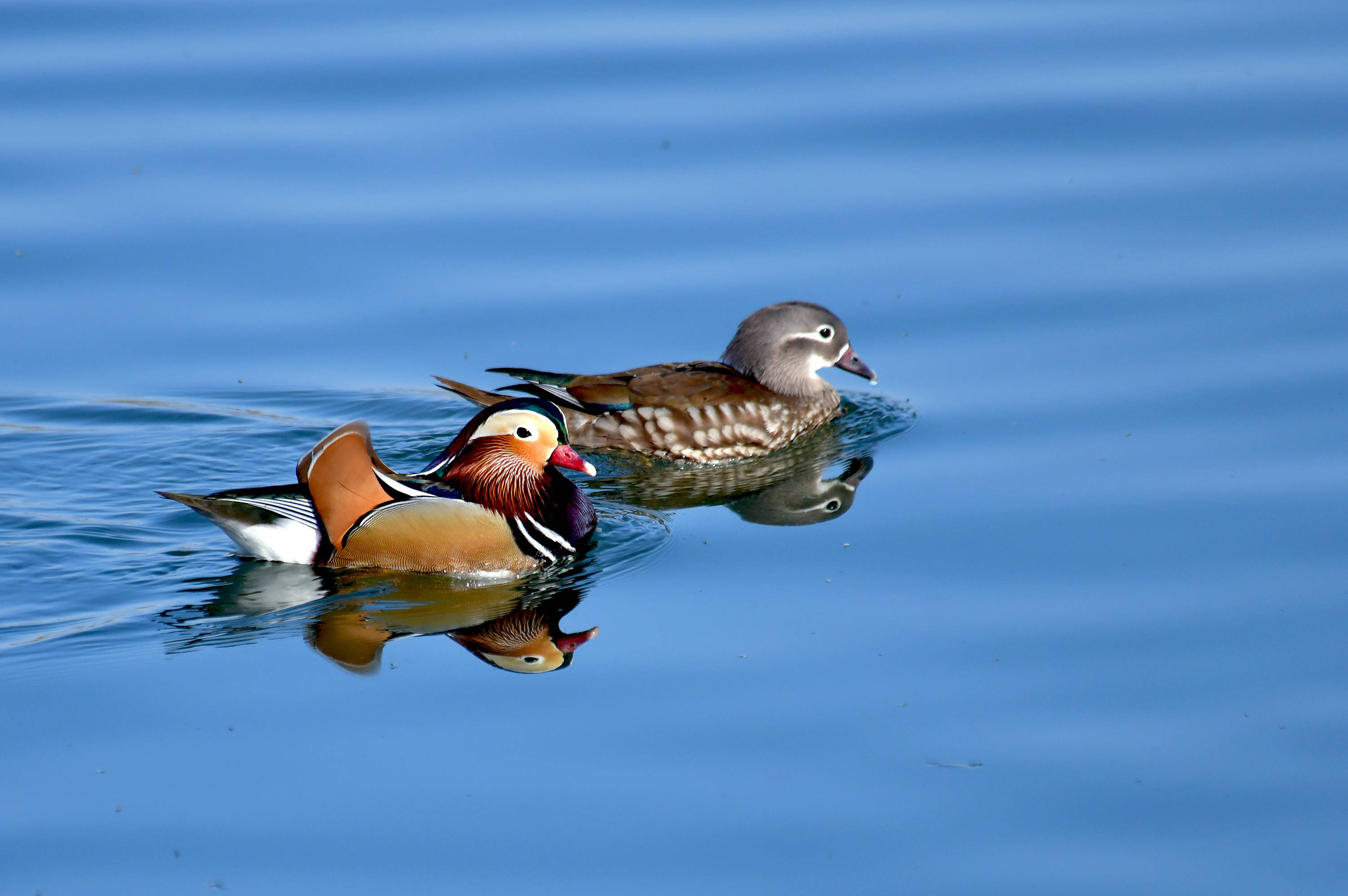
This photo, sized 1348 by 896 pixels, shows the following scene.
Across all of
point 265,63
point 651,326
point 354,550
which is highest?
point 265,63

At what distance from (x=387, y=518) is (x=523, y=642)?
4.05ft

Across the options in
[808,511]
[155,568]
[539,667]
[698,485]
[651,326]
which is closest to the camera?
[539,667]

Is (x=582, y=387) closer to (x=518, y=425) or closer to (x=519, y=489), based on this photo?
(x=518, y=425)

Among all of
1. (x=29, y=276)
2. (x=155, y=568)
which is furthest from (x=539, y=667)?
(x=29, y=276)

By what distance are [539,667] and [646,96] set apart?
295 inches

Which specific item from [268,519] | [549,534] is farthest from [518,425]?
[268,519]

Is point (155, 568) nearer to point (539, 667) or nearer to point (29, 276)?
point (539, 667)

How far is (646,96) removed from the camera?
45.8 ft

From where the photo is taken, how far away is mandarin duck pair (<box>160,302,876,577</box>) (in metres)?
8.72

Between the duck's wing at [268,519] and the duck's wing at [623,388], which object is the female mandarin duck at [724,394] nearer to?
the duck's wing at [623,388]

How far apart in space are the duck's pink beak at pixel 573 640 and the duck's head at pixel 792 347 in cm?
364

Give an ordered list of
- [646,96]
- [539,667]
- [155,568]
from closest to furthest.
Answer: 1. [539,667]
2. [155,568]
3. [646,96]

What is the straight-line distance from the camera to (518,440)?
9445mm

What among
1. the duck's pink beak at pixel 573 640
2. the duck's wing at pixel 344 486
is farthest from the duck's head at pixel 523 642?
the duck's wing at pixel 344 486
